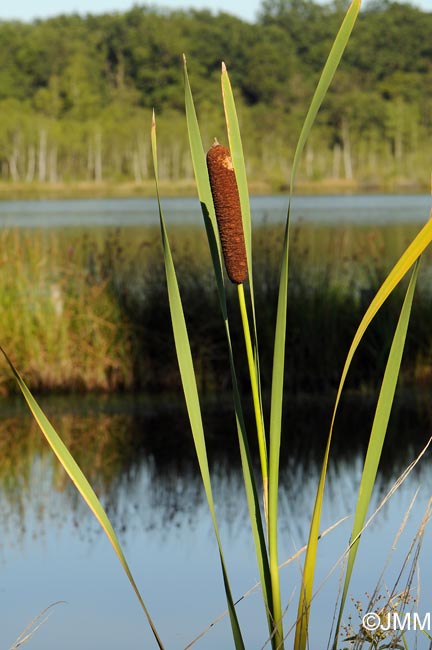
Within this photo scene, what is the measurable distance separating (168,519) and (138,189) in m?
68.6

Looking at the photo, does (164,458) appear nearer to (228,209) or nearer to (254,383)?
(254,383)

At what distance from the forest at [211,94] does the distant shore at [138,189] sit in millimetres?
362

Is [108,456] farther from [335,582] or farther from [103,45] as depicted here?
[103,45]

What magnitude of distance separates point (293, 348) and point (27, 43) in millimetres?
80234

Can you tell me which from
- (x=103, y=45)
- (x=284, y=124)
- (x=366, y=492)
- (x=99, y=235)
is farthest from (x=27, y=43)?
(x=366, y=492)

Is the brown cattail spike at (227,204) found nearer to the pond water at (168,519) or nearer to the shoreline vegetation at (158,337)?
the pond water at (168,519)

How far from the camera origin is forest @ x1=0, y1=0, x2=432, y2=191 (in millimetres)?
74312

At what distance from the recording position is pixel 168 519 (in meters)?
4.15

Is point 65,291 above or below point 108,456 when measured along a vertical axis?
above

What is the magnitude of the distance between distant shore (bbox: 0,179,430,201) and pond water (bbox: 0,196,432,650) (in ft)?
200

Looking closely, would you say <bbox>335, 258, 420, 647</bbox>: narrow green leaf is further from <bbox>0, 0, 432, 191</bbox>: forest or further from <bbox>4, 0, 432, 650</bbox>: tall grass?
<bbox>0, 0, 432, 191</bbox>: forest

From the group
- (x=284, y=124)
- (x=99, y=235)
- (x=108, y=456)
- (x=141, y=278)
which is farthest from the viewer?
(x=284, y=124)

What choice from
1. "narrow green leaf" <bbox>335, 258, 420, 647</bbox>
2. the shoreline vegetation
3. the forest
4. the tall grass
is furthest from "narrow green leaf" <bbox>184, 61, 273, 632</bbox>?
the forest

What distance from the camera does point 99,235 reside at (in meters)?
23.9
